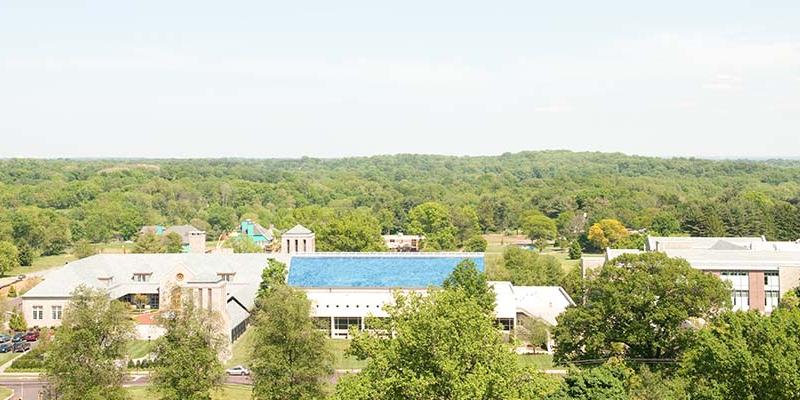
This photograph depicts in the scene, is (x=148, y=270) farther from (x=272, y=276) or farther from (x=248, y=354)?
(x=248, y=354)

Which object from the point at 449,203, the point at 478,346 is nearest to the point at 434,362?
the point at 478,346

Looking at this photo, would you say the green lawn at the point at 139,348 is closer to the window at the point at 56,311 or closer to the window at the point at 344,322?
the window at the point at 56,311

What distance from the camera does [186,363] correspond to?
28.7 metres

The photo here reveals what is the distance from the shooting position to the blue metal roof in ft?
169

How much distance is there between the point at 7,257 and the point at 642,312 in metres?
57.4

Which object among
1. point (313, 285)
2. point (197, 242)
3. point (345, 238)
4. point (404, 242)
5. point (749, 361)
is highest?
Answer: point (345, 238)

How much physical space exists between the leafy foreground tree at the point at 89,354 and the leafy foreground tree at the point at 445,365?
10.2 metres

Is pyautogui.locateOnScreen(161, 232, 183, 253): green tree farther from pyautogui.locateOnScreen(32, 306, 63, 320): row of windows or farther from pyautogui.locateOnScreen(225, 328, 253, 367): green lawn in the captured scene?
pyautogui.locateOnScreen(225, 328, 253, 367): green lawn

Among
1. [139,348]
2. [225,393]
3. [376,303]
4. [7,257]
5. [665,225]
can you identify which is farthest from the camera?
[665,225]

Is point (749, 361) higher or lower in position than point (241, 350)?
higher

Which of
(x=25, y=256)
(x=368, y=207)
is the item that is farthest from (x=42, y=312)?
(x=368, y=207)

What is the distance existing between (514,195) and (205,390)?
105665 millimetres

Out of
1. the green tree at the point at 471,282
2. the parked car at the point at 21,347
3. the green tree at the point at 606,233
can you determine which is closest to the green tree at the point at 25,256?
the parked car at the point at 21,347

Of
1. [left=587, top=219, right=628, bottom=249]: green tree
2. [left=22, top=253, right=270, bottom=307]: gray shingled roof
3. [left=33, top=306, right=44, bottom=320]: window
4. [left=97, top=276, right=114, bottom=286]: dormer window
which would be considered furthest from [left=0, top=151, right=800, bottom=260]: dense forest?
[left=33, top=306, right=44, bottom=320]: window
